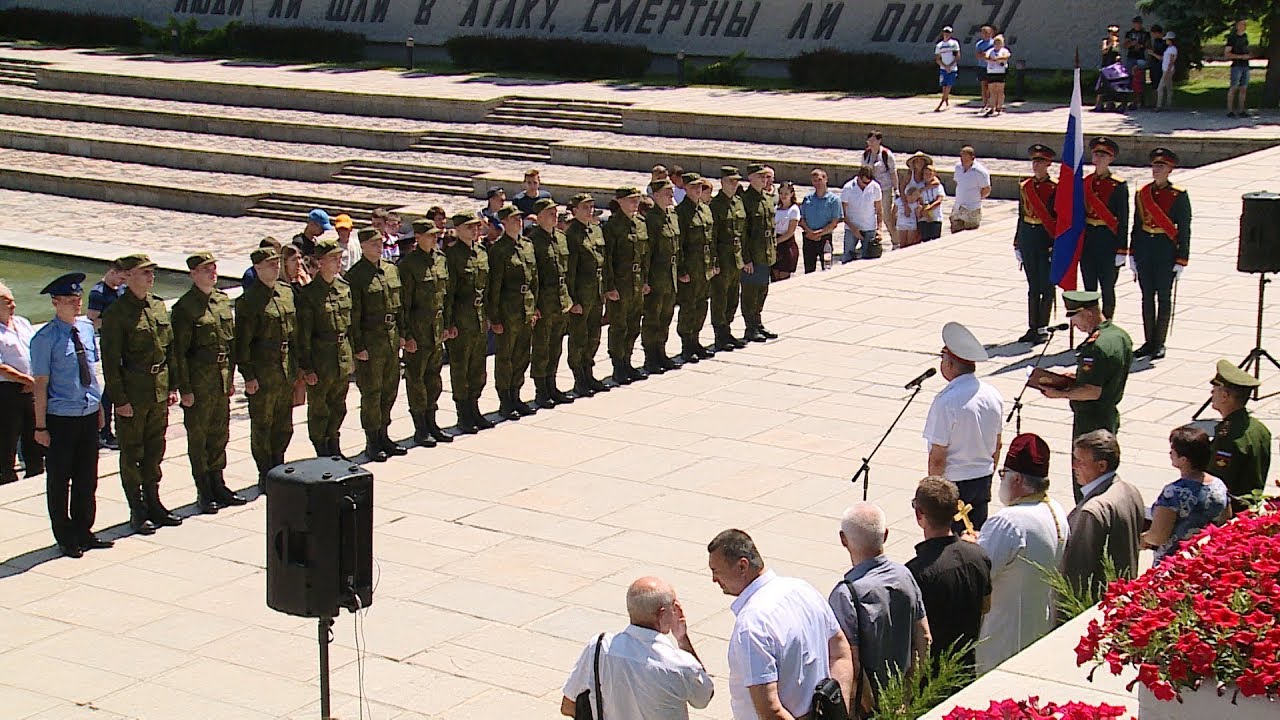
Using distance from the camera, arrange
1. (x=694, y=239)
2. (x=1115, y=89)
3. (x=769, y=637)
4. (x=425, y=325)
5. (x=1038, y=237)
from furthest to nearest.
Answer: (x=1115, y=89), (x=1038, y=237), (x=694, y=239), (x=425, y=325), (x=769, y=637)

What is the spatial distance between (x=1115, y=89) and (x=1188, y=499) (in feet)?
64.2

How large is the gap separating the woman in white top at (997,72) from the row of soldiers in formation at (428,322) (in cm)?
1262

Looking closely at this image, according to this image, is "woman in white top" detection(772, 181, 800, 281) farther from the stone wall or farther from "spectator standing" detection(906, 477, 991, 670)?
the stone wall

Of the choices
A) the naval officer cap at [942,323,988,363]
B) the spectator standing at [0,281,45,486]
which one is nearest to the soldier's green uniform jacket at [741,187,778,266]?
the spectator standing at [0,281,45,486]

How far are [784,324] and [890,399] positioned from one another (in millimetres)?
2671

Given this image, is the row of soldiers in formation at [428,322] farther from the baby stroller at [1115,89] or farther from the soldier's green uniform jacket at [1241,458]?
the baby stroller at [1115,89]

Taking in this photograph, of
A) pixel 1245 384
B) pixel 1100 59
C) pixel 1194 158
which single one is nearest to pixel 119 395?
pixel 1245 384

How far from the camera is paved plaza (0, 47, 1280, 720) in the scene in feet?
27.5

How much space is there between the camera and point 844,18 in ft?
108

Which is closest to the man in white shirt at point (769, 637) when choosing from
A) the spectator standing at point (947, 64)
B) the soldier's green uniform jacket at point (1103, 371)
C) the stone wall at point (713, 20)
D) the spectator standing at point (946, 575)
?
the spectator standing at point (946, 575)

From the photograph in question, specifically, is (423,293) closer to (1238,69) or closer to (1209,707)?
(1209,707)

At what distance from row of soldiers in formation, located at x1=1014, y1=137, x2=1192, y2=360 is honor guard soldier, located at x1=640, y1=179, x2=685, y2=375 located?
9.65ft

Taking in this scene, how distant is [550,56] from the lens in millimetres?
34594

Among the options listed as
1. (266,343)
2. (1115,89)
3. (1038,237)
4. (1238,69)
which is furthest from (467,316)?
(1115,89)
